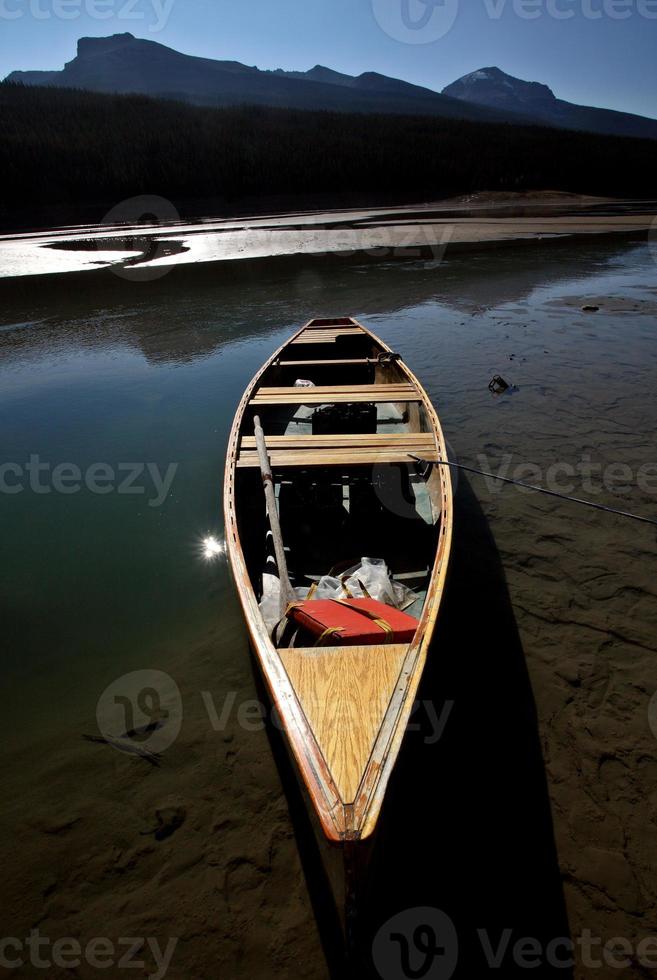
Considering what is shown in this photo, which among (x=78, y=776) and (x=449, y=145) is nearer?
(x=78, y=776)

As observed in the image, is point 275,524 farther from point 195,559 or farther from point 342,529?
point 195,559

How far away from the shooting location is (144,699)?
405 cm

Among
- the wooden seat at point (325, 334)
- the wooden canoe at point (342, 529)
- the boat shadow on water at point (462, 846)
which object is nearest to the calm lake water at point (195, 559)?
the boat shadow on water at point (462, 846)

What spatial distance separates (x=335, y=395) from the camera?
24.7 ft

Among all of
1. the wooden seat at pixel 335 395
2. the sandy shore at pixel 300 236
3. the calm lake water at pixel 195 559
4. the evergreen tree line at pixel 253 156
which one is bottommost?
the calm lake water at pixel 195 559

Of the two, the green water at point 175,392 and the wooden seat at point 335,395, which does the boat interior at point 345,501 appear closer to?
the wooden seat at point 335,395

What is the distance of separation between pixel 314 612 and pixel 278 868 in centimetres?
159

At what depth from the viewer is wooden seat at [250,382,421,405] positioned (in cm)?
725

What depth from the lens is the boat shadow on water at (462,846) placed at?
265 cm

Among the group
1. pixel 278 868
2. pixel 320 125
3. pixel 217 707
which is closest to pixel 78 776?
pixel 217 707

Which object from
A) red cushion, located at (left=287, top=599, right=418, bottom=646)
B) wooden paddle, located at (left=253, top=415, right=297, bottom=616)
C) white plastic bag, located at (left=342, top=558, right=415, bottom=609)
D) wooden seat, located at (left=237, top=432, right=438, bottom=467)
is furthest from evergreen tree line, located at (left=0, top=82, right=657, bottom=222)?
red cushion, located at (left=287, top=599, right=418, bottom=646)

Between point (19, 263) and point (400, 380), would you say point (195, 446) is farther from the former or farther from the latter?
point (19, 263)

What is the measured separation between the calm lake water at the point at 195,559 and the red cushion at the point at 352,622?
1.09 metres

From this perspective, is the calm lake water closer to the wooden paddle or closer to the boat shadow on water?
the boat shadow on water
